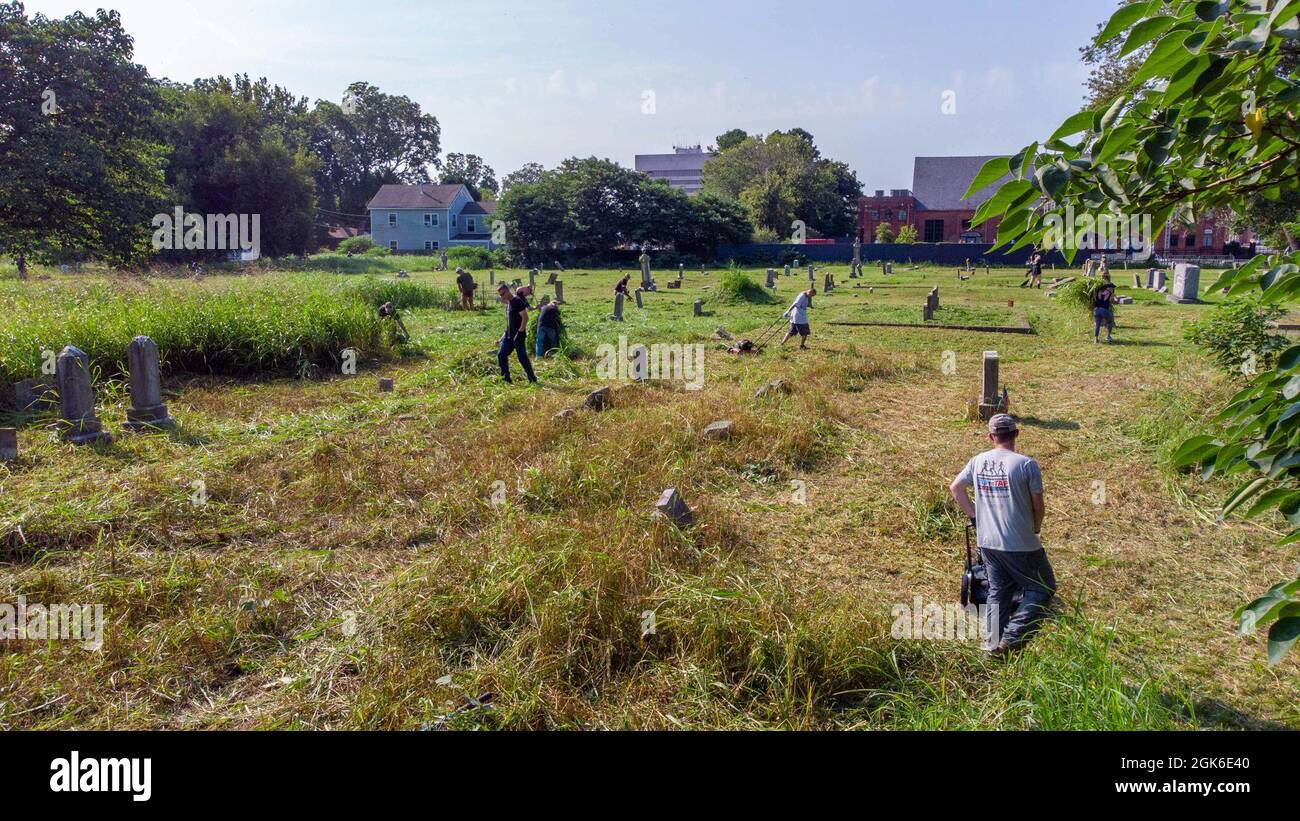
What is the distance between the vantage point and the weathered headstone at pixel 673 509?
6.48 m

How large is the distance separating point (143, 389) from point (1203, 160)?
1077cm

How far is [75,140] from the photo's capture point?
24.6 metres

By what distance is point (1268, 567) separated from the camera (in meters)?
6.13

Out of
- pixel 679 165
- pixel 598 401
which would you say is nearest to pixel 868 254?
pixel 598 401

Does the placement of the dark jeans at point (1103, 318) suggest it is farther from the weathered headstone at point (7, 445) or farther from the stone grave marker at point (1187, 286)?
the weathered headstone at point (7, 445)

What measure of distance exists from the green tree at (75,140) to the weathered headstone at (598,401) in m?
22.0

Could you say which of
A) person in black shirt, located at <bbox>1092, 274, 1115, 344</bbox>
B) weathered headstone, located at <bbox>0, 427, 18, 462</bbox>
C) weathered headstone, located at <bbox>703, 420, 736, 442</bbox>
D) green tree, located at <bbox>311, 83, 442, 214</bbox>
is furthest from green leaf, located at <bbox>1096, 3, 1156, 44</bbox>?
green tree, located at <bbox>311, 83, 442, 214</bbox>

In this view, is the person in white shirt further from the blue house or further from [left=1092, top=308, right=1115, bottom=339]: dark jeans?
the blue house

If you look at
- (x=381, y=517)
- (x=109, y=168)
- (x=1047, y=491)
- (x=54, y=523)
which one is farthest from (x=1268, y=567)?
(x=109, y=168)

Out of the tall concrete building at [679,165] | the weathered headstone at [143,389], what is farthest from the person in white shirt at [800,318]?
the tall concrete building at [679,165]

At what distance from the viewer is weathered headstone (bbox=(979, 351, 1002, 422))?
10.6m

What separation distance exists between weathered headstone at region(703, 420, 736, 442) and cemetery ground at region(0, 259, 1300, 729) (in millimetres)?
126

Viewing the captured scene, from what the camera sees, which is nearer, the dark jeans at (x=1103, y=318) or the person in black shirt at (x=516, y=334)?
the person in black shirt at (x=516, y=334)

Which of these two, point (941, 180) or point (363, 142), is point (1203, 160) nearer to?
point (941, 180)
